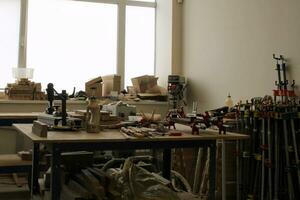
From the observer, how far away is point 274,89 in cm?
373

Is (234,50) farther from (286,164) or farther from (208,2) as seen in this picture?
(286,164)

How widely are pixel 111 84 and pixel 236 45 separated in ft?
6.15

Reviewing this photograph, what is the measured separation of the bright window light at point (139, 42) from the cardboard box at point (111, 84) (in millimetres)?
677

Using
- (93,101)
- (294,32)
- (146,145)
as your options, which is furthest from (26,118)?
(294,32)

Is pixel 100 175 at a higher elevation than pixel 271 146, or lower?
lower

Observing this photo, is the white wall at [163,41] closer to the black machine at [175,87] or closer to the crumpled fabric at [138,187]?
the black machine at [175,87]

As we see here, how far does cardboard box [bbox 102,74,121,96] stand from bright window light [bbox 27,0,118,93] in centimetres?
46

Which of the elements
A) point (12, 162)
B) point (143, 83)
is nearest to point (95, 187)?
point (12, 162)

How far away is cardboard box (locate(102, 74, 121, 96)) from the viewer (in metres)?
5.33

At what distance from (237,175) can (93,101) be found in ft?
6.22

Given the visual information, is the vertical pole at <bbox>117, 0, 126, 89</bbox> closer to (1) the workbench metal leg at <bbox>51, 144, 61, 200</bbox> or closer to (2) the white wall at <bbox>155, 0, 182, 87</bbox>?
(2) the white wall at <bbox>155, 0, 182, 87</bbox>

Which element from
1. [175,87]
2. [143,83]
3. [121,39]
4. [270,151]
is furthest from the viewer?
[121,39]

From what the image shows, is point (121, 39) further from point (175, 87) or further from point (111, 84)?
point (175, 87)

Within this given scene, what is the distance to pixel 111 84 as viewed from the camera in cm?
536
